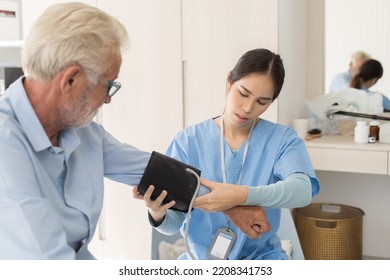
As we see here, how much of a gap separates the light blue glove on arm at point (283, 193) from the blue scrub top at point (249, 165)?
6 cm

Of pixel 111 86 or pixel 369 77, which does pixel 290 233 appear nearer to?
pixel 111 86

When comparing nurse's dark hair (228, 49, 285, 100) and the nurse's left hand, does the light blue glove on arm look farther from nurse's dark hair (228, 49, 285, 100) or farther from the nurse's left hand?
nurse's dark hair (228, 49, 285, 100)

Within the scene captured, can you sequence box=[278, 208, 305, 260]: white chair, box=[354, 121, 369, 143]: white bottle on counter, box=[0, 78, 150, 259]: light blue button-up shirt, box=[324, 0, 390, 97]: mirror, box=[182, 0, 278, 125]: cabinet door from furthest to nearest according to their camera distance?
box=[324, 0, 390, 97]: mirror → box=[354, 121, 369, 143]: white bottle on counter → box=[182, 0, 278, 125]: cabinet door → box=[278, 208, 305, 260]: white chair → box=[0, 78, 150, 259]: light blue button-up shirt

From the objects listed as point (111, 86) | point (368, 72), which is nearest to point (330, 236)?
point (368, 72)

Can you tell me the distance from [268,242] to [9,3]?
2.38 metres

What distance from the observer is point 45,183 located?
1098 millimetres

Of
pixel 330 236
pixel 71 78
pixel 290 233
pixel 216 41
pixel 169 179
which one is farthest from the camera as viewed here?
pixel 330 236

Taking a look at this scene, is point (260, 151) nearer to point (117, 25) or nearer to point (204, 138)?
point (204, 138)

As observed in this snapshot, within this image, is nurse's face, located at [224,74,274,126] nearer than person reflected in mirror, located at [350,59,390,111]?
Yes

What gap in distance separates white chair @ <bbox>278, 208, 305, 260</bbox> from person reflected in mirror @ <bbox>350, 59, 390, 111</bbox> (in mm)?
1224

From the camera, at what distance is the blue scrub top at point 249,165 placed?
1.57m

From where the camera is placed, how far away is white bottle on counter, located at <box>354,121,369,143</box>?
2.66 m

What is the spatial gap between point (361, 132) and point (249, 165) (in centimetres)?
127

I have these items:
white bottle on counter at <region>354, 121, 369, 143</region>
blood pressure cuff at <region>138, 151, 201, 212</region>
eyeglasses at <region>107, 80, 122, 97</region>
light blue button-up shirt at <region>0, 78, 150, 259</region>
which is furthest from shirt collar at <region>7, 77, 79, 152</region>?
white bottle on counter at <region>354, 121, 369, 143</region>
